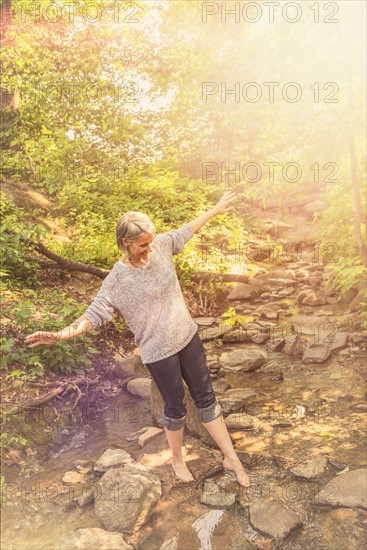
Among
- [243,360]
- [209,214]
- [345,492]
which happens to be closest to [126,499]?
[345,492]

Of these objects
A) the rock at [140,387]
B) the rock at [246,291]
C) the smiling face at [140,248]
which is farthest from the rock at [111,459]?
the rock at [246,291]

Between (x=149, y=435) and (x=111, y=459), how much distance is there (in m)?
0.57

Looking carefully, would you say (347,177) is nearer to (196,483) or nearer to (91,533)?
(196,483)

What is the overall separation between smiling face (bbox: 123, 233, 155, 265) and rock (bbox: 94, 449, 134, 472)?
2256 mm

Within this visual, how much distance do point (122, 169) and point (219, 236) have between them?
3.22 metres

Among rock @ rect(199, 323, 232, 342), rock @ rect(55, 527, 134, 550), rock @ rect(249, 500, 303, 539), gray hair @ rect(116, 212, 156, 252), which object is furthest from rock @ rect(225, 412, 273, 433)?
rock @ rect(199, 323, 232, 342)

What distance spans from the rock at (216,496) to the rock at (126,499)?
0.40 m

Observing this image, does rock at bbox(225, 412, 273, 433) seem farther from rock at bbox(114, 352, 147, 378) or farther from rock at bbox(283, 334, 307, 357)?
rock at bbox(283, 334, 307, 357)

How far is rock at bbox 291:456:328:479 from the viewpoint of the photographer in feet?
14.1

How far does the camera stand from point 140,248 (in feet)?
11.2

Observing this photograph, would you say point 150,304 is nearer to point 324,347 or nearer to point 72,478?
point 72,478

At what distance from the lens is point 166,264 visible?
365cm

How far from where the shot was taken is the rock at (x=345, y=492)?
12.5 ft

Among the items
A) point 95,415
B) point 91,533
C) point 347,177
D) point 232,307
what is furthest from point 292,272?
point 91,533
